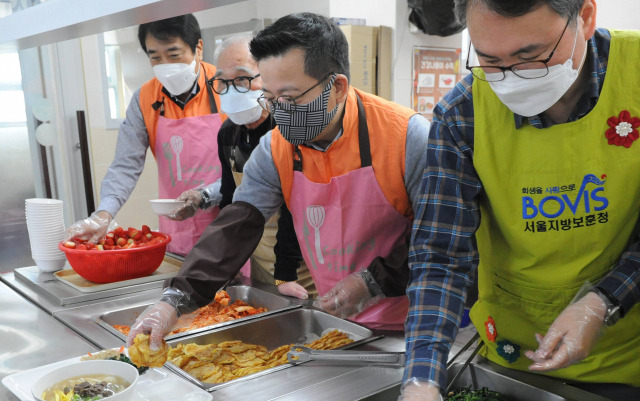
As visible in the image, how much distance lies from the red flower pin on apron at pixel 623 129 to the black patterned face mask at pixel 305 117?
29.1 inches

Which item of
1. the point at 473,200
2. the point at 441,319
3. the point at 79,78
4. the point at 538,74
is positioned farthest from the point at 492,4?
the point at 79,78

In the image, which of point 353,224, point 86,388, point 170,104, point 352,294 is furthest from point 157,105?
point 86,388

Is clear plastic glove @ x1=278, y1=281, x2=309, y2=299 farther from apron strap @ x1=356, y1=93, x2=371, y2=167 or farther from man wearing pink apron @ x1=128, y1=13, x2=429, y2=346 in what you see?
apron strap @ x1=356, y1=93, x2=371, y2=167

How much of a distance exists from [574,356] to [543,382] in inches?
10.4

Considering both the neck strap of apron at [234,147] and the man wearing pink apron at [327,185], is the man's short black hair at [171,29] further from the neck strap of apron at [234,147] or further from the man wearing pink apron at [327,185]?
the man wearing pink apron at [327,185]

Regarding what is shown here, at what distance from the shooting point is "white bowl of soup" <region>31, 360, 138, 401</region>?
4.13ft

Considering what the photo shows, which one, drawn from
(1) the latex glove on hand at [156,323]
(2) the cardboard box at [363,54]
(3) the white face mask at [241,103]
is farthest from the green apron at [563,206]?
(2) the cardboard box at [363,54]

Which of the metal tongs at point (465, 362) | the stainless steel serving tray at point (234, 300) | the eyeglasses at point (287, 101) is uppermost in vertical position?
the eyeglasses at point (287, 101)

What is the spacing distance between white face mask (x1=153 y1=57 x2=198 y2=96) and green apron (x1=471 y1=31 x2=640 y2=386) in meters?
1.56

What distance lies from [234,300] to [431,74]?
357 centimetres

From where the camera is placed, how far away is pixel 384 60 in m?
4.90

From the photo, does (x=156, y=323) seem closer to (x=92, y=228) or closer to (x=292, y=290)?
(x=292, y=290)

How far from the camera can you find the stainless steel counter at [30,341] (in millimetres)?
1565

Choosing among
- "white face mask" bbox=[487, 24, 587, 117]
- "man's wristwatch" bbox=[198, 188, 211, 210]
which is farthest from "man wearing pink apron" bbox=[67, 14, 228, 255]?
"white face mask" bbox=[487, 24, 587, 117]
